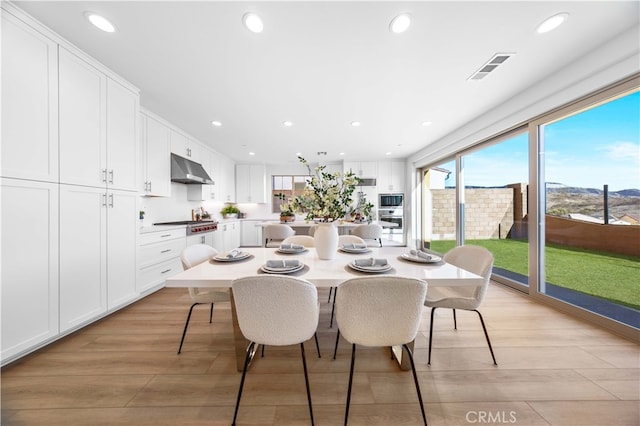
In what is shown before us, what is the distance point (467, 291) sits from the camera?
1.80 metres

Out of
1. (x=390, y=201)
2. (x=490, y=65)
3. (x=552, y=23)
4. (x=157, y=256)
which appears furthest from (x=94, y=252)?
(x=390, y=201)

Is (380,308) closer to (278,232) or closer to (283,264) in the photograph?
(283,264)

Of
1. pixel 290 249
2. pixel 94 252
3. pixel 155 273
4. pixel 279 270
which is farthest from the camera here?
pixel 155 273

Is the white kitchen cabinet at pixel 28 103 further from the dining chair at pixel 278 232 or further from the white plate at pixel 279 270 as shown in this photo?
the dining chair at pixel 278 232

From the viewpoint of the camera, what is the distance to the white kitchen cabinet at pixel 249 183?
6688 mm

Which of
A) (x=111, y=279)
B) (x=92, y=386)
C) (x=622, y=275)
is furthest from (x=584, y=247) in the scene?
(x=111, y=279)

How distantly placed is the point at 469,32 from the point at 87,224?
12.1 ft

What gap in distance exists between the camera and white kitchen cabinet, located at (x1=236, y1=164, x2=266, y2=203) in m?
6.69

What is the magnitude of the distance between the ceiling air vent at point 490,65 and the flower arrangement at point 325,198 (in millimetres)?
1835

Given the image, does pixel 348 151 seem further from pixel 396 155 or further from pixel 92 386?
pixel 92 386

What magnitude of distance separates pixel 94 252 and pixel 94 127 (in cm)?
120

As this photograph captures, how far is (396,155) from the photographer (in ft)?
19.5

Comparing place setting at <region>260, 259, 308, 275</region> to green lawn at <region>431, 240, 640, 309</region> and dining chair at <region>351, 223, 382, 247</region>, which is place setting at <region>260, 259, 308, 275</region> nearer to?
Result: dining chair at <region>351, 223, 382, 247</region>

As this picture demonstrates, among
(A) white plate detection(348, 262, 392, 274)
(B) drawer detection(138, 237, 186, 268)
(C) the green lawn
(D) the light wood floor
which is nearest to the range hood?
(B) drawer detection(138, 237, 186, 268)
